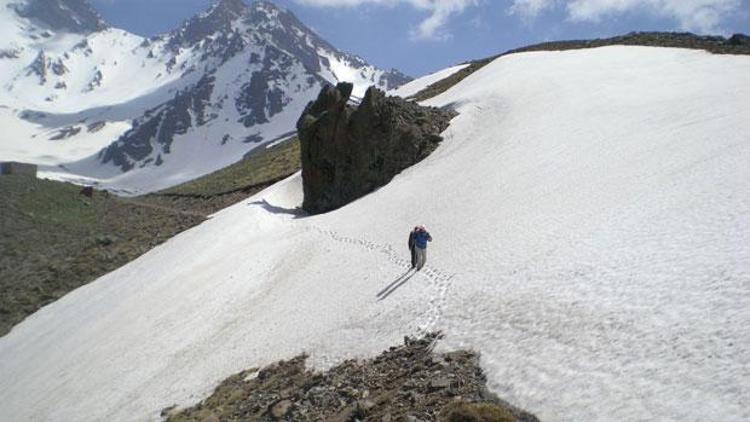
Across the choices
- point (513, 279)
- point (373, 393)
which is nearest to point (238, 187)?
point (513, 279)

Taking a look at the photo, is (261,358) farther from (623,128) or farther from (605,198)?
(623,128)

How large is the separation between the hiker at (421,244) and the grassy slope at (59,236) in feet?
107

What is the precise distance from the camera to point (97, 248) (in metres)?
52.0

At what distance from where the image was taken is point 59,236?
5500cm

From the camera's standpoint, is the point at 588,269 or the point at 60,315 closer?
the point at 588,269

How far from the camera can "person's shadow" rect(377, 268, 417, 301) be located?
2184 cm

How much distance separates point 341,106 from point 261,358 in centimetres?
3026

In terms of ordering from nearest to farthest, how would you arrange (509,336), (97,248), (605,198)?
(509,336), (605,198), (97,248)

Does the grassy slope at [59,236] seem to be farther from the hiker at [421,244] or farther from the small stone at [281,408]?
the small stone at [281,408]

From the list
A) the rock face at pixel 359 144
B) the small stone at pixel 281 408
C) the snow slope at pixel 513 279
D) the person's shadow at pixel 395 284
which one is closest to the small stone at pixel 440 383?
the snow slope at pixel 513 279

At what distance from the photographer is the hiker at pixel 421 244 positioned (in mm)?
23359

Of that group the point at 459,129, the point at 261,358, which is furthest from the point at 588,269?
the point at 459,129

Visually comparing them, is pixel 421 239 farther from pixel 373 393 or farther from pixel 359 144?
pixel 359 144

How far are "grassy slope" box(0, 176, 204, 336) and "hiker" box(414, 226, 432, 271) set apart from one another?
32464 mm
